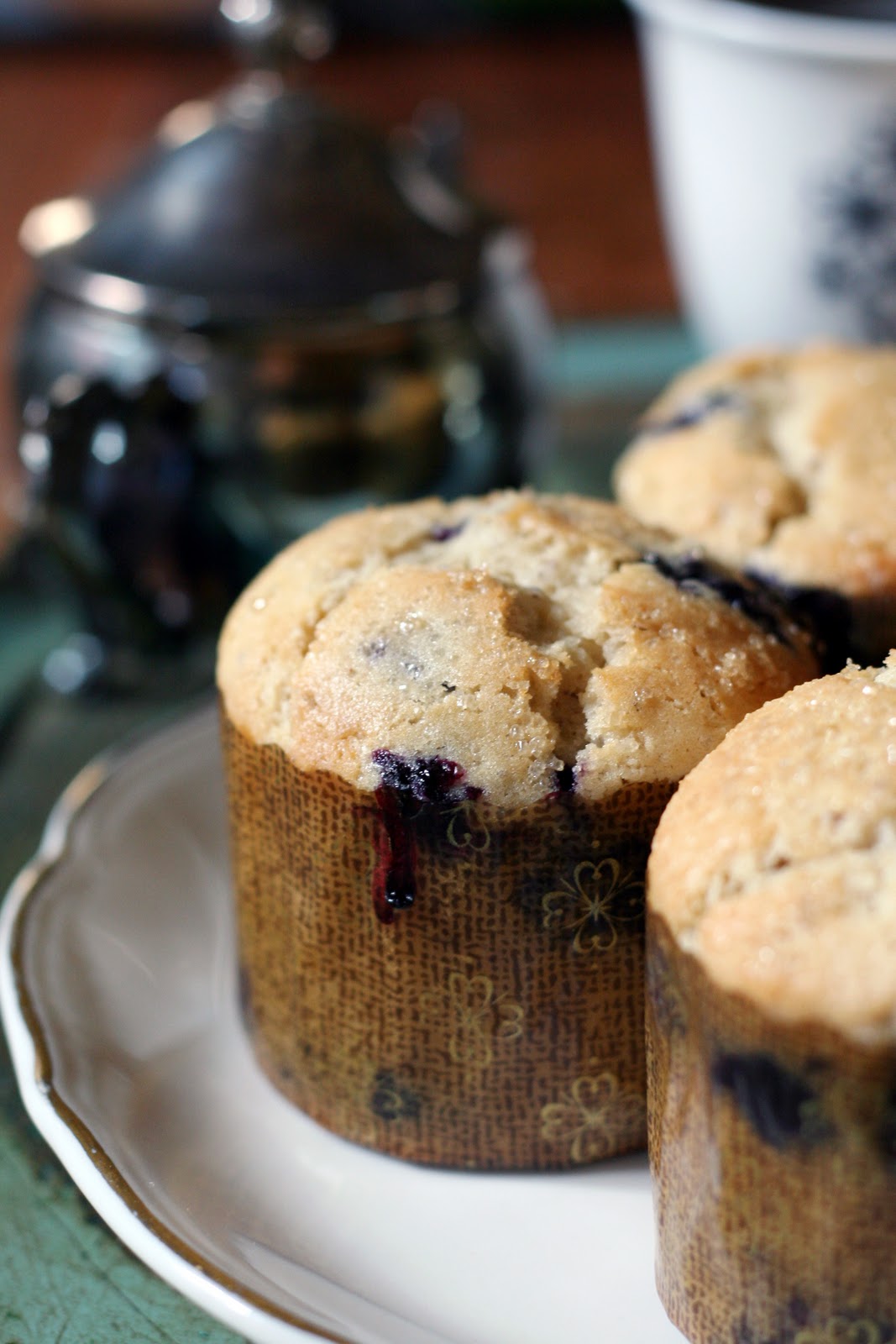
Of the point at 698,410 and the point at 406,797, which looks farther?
the point at 698,410

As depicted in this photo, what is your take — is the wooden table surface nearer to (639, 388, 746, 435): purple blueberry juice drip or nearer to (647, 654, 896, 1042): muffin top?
(639, 388, 746, 435): purple blueberry juice drip

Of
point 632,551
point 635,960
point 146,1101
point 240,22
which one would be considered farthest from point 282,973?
point 240,22

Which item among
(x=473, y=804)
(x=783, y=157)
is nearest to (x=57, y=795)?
(x=473, y=804)

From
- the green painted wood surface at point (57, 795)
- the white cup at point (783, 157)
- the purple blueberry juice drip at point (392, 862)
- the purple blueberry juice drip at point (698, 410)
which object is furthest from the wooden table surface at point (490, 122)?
the purple blueberry juice drip at point (392, 862)

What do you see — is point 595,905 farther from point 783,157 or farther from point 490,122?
point 490,122

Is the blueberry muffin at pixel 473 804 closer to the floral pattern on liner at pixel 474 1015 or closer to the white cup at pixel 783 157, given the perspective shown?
the floral pattern on liner at pixel 474 1015

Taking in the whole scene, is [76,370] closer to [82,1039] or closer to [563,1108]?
[82,1039]
